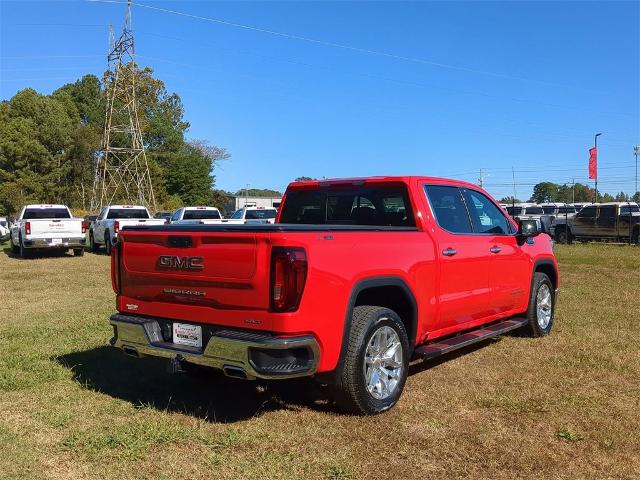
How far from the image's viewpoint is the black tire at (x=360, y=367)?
4.38 m

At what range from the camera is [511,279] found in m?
6.57

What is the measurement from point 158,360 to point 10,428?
6.68 ft

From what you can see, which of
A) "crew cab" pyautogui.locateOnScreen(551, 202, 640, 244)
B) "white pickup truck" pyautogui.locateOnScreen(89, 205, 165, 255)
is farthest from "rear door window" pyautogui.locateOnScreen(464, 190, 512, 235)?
"crew cab" pyautogui.locateOnScreen(551, 202, 640, 244)

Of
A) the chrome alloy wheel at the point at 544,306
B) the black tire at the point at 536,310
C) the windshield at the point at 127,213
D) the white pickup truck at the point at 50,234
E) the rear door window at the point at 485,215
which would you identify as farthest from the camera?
the windshield at the point at 127,213

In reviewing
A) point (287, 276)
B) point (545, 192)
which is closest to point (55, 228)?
point (287, 276)

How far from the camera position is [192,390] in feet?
17.8

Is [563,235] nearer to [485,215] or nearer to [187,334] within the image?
[485,215]

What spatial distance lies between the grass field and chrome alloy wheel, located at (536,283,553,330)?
24 centimetres

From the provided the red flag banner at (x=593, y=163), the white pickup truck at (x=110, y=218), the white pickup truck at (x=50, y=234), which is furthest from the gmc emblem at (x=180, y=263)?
the red flag banner at (x=593, y=163)

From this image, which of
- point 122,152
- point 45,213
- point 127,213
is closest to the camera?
point 45,213

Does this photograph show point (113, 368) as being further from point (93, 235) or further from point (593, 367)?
point (93, 235)

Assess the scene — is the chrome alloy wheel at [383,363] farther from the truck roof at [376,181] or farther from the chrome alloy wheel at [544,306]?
the chrome alloy wheel at [544,306]

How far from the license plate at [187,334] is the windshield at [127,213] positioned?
17.3 metres

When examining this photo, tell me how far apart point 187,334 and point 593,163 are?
52.3 meters
